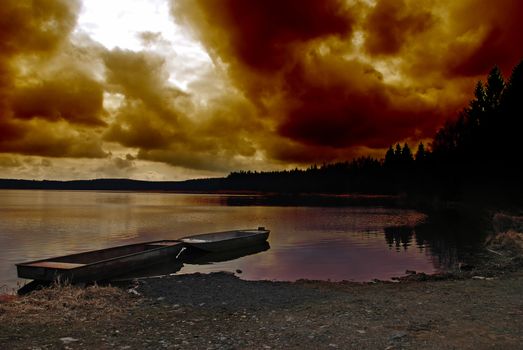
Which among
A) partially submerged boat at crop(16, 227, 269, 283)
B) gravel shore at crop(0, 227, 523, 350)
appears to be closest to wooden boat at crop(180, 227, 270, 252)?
partially submerged boat at crop(16, 227, 269, 283)

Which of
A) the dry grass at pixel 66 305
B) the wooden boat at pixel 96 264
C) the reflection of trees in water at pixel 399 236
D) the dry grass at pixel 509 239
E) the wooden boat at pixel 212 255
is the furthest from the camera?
the reflection of trees in water at pixel 399 236

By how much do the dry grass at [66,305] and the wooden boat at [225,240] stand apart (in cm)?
1495

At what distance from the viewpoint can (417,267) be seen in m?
27.9

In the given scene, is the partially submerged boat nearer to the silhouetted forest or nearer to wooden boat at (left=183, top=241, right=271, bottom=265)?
wooden boat at (left=183, top=241, right=271, bottom=265)

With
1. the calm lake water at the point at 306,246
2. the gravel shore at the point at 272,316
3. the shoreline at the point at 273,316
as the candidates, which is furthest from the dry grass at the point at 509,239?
the gravel shore at the point at 272,316

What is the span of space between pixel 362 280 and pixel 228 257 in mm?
12093

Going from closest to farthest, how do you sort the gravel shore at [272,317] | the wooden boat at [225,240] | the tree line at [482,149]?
the gravel shore at [272,317], the wooden boat at [225,240], the tree line at [482,149]

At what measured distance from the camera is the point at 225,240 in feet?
110

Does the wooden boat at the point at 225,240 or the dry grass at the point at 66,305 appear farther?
the wooden boat at the point at 225,240

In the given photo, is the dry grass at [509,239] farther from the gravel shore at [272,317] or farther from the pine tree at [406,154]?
the pine tree at [406,154]

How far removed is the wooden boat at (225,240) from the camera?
106 ft

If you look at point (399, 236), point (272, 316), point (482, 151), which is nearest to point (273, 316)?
point (272, 316)

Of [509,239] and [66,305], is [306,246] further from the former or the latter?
[66,305]

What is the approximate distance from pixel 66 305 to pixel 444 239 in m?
37.2
